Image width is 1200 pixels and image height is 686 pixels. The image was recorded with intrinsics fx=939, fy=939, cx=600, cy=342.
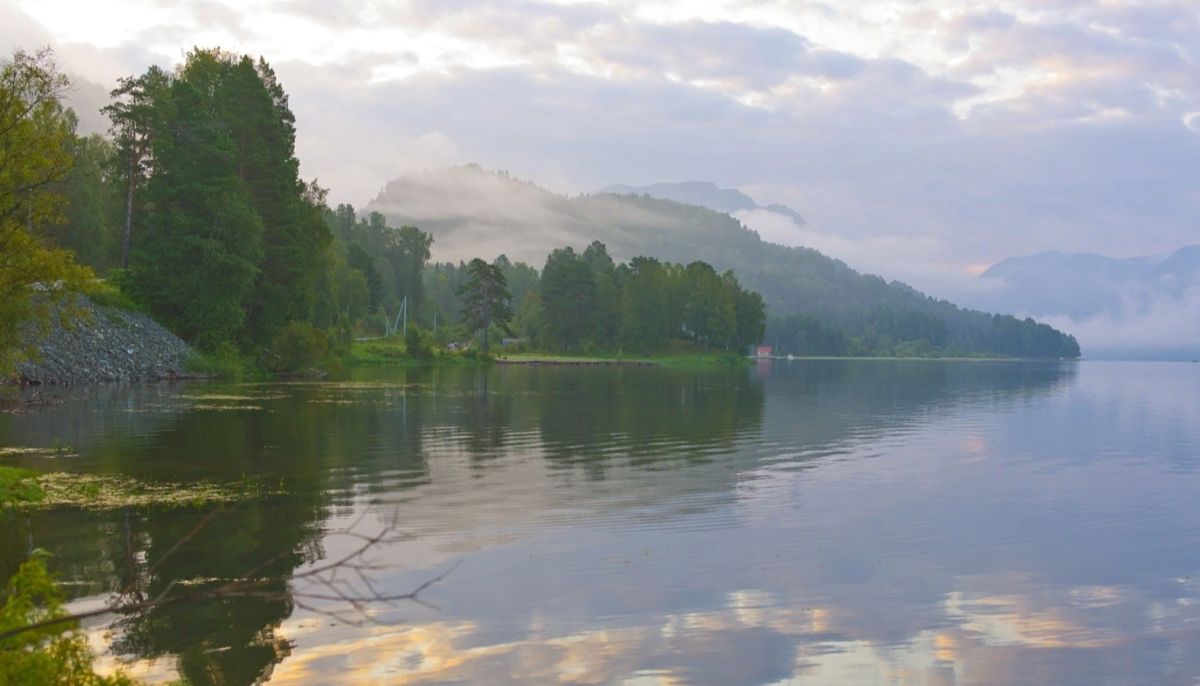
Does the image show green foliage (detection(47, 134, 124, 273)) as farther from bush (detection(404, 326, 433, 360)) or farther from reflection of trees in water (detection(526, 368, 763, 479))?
reflection of trees in water (detection(526, 368, 763, 479))

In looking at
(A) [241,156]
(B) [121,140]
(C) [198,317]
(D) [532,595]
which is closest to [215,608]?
(D) [532,595]

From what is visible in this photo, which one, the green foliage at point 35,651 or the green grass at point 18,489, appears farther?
the green grass at point 18,489

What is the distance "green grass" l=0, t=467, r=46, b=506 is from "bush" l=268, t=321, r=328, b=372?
64.6 metres

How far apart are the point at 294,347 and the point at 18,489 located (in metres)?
66.9

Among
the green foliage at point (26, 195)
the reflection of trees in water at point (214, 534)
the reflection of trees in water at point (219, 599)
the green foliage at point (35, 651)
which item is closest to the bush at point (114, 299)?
the reflection of trees in water at point (214, 534)

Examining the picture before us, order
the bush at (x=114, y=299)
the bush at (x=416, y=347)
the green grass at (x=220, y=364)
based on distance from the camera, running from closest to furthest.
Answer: the bush at (x=114, y=299) < the green grass at (x=220, y=364) < the bush at (x=416, y=347)

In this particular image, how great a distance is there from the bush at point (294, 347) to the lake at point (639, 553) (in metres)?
42.8

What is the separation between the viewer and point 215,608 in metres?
14.9

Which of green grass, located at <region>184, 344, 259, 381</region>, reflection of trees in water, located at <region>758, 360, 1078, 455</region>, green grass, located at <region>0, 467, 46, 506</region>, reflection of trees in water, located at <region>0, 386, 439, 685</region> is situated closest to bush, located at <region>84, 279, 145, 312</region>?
green grass, located at <region>184, 344, 259, 381</region>

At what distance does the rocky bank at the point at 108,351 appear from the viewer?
6688cm

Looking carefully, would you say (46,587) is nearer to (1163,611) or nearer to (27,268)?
(1163,611)

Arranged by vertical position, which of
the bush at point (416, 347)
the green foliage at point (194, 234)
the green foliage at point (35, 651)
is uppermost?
the green foliage at point (194, 234)

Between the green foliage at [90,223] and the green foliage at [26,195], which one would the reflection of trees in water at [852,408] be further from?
the green foliage at [90,223]

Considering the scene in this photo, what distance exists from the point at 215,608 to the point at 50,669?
7.17 meters
